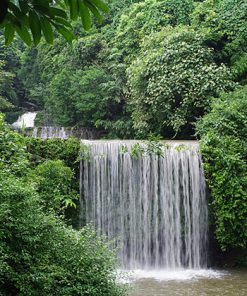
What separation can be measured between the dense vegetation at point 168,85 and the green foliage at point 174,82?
0.10 ft

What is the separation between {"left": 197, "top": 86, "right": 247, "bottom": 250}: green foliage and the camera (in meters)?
9.40

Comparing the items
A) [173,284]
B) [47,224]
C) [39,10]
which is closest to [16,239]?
[47,224]

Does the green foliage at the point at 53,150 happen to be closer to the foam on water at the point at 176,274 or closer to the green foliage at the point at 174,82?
the foam on water at the point at 176,274

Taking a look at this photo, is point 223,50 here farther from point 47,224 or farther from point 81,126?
point 47,224

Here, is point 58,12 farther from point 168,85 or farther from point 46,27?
point 168,85

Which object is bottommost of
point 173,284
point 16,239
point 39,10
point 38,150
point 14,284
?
point 173,284

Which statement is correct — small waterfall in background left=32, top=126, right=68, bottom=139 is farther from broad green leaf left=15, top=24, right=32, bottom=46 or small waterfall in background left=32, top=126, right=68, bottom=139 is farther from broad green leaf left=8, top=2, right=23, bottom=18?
broad green leaf left=8, top=2, right=23, bottom=18

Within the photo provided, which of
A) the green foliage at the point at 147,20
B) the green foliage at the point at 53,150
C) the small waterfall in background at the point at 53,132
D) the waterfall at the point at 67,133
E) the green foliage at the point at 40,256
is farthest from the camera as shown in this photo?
the small waterfall in background at the point at 53,132

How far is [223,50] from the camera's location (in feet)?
46.4

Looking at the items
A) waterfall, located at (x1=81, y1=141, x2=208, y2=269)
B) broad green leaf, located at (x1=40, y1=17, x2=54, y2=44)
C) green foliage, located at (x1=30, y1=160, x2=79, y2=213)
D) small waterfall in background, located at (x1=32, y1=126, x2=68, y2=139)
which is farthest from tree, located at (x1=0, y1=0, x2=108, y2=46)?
small waterfall in background, located at (x1=32, y1=126, x2=68, y2=139)

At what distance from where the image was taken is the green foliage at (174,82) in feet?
42.3

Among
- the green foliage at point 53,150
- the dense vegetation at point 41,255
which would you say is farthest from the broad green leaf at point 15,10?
the green foliage at point 53,150

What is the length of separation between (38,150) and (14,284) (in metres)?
5.43

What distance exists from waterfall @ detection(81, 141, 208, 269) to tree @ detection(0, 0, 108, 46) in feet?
29.8
